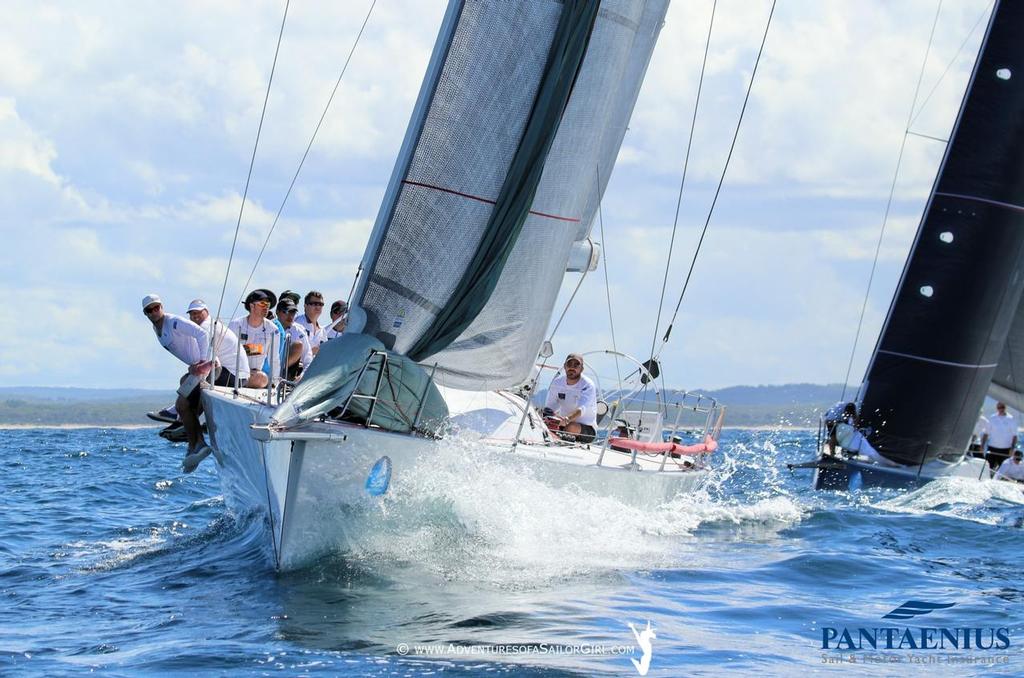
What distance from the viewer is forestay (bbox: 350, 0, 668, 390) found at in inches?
346

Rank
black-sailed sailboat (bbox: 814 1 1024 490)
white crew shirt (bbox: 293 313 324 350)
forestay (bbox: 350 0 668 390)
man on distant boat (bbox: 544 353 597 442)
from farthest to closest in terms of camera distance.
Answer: black-sailed sailboat (bbox: 814 1 1024 490)
white crew shirt (bbox: 293 313 324 350)
man on distant boat (bbox: 544 353 597 442)
forestay (bbox: 350 0 668 390)

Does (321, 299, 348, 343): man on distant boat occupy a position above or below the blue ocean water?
above

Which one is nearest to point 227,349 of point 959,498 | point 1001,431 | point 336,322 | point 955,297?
point 336,322

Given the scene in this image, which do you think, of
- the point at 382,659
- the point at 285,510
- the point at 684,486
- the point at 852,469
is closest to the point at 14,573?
the point at 285,510

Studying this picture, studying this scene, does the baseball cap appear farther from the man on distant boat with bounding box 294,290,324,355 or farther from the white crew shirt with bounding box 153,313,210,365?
the man on distant boat with bounding box 294,290,324,355

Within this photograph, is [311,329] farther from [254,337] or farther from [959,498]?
[959,498]

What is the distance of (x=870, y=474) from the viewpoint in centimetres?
1614

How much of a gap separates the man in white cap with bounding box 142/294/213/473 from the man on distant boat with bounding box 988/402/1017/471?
13.8 metres

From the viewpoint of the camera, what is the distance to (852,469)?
16.3m

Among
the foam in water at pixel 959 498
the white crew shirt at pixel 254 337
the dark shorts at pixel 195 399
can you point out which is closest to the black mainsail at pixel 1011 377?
the foam in water at pixel 959 498

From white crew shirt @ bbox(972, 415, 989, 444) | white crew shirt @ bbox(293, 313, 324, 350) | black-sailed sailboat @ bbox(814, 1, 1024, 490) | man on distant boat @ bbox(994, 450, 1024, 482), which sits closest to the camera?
A: white crew shirt @ bbox(293, 313, 324, 350)

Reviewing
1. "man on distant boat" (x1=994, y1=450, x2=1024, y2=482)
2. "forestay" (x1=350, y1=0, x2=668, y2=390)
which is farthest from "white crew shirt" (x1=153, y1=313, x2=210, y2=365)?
"man on distant boat" (x1=994, y1=450, x2=1024, y2=482)

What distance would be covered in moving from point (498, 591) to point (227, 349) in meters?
4.01

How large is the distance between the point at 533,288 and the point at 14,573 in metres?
4.07
